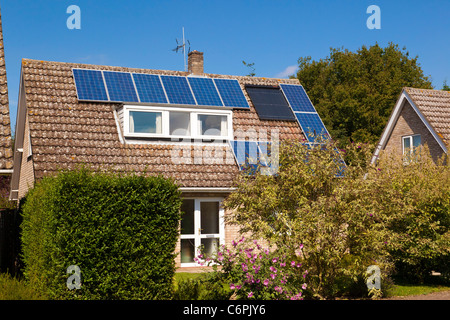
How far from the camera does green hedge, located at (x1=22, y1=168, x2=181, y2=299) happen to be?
10617 millimetres

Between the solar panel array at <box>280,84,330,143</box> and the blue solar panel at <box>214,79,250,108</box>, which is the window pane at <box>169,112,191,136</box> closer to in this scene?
the blue solar panel at <box>214,79,250,108</box>

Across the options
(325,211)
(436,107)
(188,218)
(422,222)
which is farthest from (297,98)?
(325,211)

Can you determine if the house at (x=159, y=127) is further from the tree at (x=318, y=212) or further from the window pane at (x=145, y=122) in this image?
the tree at (x=318, y=212)

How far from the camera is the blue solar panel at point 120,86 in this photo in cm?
2035

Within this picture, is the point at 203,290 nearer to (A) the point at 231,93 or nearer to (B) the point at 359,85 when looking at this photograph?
(A) the point at 231,93

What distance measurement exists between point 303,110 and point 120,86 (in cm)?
809

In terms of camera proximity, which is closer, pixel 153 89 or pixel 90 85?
pixel 90 85

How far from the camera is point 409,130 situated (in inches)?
1174

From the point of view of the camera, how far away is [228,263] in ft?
39.9

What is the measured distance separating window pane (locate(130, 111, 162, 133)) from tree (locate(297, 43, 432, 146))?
28.2 meters

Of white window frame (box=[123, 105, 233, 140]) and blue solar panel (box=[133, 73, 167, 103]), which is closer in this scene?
white window frame (box=[123, 105, 233, 140])

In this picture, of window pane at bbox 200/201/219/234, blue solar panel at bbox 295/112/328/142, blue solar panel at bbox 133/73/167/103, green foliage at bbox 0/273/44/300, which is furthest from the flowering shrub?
blue solar panel at bbox 295/112/328/142

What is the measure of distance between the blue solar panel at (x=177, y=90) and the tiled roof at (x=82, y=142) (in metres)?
2.04

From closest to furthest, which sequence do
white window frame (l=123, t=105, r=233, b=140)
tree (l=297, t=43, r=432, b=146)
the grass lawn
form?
the grass lawn → white window frame (l=123, t=105, r=233, b=140) → tree (l=297, t=43, r=432, b=146)
